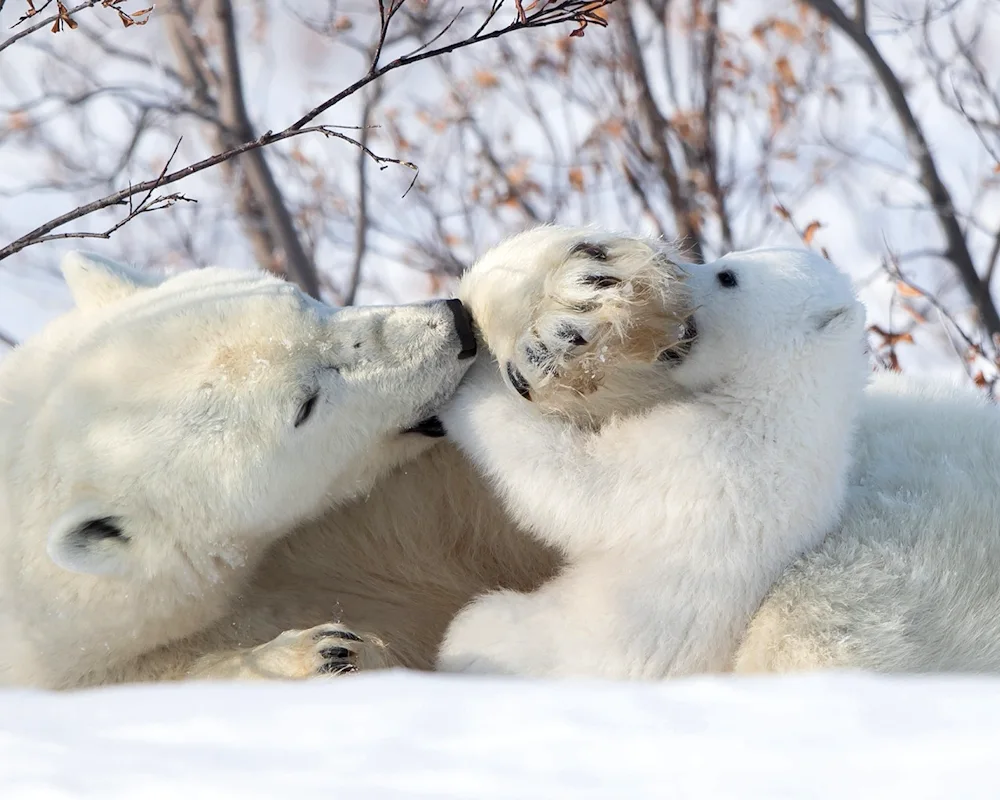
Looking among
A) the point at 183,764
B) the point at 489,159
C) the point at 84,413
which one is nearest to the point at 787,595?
the point at 183,764

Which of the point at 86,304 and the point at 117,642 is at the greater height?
the point at 86,304

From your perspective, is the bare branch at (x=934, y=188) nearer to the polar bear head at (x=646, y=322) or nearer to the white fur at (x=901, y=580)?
the white fur at (x=901, y=580)

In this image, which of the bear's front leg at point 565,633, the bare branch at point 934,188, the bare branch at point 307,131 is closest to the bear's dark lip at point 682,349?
the bear's front leg at point 565,633

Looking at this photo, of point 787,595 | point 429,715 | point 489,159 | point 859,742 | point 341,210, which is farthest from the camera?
point 341,210

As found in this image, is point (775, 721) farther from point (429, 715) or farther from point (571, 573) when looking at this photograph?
point (571, 573)

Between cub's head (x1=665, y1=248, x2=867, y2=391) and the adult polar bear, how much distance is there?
2.8 inches

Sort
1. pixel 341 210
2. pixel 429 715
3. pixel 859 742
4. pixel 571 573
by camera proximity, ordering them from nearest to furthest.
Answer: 1. pixel 859 742
2. pixel 429 715
3. pixel 571 573
4. pixel 341 210

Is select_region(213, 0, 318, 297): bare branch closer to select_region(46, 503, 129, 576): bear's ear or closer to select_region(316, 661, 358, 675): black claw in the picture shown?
select_region(46, 503, 129, 576): bear's ear

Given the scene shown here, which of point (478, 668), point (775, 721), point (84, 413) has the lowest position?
point (478, 668)

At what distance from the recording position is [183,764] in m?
1.41

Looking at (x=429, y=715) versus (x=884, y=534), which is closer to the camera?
(x=429, y=715)

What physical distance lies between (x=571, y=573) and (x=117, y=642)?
0.89 metres

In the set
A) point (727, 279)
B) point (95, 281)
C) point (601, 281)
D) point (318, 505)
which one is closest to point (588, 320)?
point (601, 281)

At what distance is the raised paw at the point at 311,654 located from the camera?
219cm
